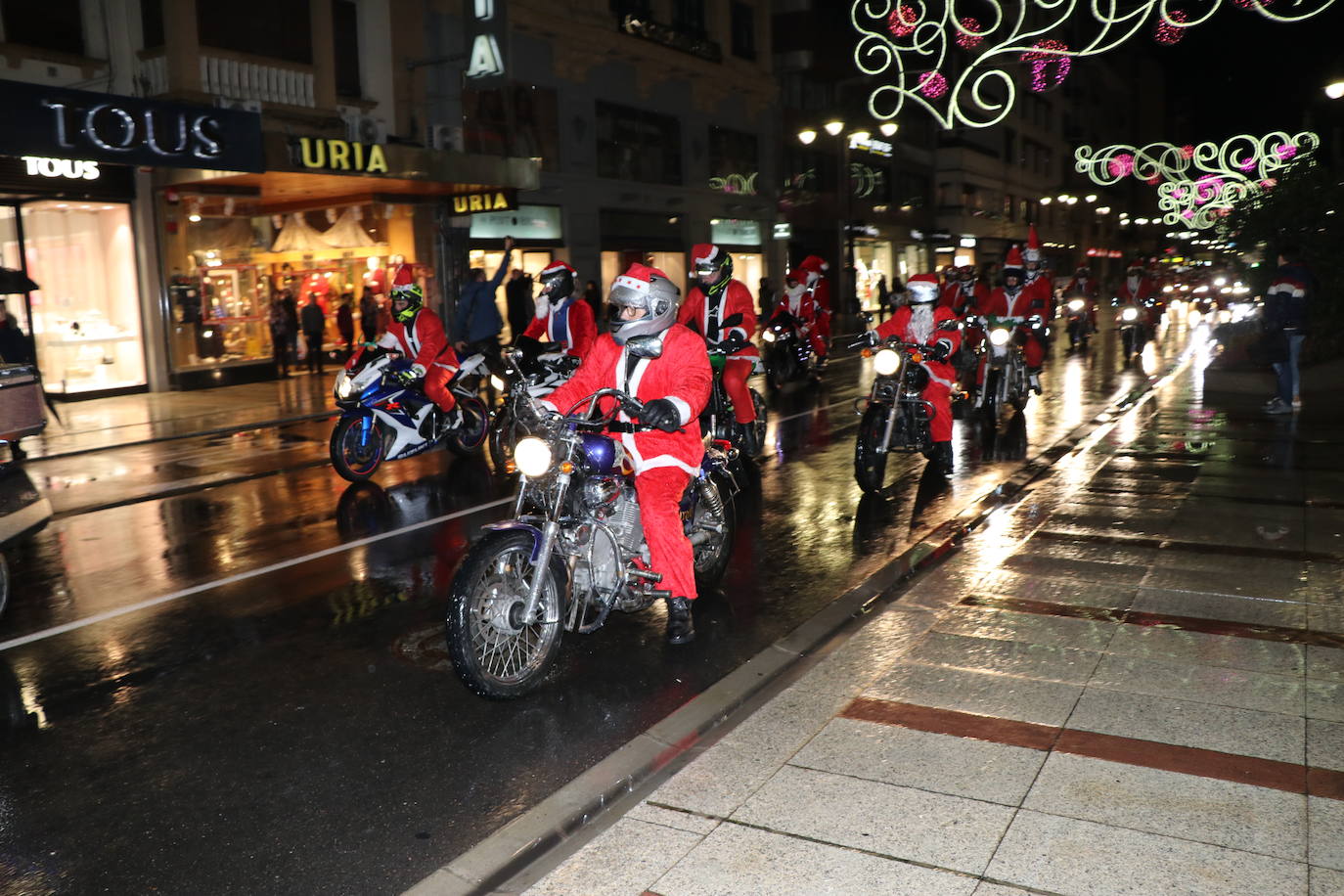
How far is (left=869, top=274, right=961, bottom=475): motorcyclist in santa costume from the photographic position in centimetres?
985

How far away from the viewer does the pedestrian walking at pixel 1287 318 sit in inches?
524

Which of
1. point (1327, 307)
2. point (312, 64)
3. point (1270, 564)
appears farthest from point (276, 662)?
point (312, 64)

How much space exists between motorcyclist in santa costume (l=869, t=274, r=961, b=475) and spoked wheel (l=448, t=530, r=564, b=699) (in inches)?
216

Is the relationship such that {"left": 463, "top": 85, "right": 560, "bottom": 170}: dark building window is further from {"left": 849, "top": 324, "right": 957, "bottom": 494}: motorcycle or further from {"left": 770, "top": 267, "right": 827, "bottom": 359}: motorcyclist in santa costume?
{"left": 849, "top": 324, "right": 957, "bottom": 494}: motorcycle

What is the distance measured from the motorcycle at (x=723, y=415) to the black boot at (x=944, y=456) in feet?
5.96

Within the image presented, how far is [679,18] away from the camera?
32656mm

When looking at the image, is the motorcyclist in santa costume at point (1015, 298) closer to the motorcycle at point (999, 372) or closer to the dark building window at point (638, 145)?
the motorcycle at point (999, 372)

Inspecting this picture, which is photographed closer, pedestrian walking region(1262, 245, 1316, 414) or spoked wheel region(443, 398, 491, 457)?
spoked wheel region(443, 398, 491, 457)

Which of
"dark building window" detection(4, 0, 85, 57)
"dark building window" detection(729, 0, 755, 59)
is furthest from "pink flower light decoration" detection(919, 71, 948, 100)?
"dark building window" detection(729, 0, 755, 59)

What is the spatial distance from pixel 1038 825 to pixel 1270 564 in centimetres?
409

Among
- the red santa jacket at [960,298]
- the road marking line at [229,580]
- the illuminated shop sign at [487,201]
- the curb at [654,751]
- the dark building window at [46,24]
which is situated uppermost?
the dark building window at [46,24]

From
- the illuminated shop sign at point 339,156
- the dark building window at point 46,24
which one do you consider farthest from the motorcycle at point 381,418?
the dark building window at point 46,24

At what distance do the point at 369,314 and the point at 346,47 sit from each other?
17.5ft

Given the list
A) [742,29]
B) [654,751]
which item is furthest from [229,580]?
[742,29]
